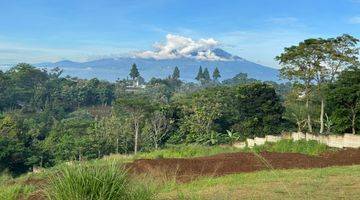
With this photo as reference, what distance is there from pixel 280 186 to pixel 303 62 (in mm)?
16895

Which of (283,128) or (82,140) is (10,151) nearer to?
(82,140)

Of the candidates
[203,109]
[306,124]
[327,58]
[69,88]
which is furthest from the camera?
[69,88]

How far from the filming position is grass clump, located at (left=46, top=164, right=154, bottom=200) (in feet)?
12.9

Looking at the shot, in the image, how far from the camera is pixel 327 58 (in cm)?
2328

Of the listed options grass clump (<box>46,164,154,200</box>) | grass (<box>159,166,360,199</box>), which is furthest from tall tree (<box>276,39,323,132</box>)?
grass clump (<box>46,164,154,200</box>)

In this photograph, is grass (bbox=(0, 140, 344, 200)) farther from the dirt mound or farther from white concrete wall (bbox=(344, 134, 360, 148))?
white concrete wall (bbox=(344, 134, 360, 148))

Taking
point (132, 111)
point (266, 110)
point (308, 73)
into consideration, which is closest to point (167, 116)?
point (132, 111)

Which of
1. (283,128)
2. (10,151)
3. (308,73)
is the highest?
(308,73)

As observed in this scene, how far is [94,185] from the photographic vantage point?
395 centimetres

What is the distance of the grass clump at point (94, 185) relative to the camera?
3924 mm

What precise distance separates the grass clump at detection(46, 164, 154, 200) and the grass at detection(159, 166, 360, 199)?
1085 mm

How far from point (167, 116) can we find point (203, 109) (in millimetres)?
3084

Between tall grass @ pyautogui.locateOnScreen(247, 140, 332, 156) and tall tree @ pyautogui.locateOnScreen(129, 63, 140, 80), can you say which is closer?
tall grass @ pyautogui.locateOnScreen(247, 140, 332, 156)

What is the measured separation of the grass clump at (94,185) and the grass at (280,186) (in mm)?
1085
